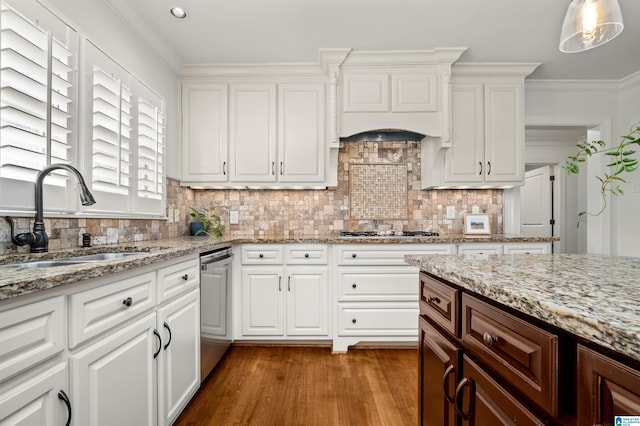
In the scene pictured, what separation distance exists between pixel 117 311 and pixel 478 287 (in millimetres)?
1192

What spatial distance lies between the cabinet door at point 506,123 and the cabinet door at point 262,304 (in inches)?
88.4

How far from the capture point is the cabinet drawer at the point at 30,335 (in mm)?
715

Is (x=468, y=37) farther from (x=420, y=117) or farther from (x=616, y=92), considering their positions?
(x=616, y=92)

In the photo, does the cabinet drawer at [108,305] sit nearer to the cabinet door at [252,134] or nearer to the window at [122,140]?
the window at [122,140]

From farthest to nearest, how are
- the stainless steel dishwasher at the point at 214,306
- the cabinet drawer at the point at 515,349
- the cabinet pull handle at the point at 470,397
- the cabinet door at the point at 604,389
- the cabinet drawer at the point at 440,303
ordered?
the stainless steel dishwasher at the point at 214,306 → the cabinet drawer at the point at 440,303 → the cabinet pull handle at the point at 470,397 → the cabinet drawer at the point at 515,349 → the cabinet door at the point at 604,389

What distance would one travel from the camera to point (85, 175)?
5.65 ft

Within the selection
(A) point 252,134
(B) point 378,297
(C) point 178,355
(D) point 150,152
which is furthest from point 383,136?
(C) point 178,355

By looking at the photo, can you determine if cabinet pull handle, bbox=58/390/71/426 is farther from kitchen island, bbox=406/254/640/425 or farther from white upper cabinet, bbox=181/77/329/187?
white upper cabinet, bbox=181/77/329/187

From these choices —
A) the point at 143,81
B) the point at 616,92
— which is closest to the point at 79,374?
the point at 143,81

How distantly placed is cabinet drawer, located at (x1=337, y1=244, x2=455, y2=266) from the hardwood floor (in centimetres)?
74

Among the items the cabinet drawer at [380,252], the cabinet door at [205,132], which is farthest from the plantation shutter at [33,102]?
the cabinet drawer at [380,252]

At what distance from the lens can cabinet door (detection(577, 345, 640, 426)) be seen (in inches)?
17.2

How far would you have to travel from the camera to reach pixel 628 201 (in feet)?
10.6

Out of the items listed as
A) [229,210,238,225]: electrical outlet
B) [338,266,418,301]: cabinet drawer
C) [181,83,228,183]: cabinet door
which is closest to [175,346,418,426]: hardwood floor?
[338,266,418,301]: cabinet drawer
